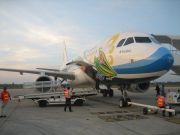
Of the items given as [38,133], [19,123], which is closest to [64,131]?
[38,133]

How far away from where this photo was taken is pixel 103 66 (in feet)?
47.9

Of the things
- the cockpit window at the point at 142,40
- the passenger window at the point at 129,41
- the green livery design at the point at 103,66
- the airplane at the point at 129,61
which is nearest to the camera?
the airplane at the point at 129,61

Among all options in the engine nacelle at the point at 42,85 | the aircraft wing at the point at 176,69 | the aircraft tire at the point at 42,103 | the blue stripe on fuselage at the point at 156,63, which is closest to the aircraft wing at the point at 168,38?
the aircraft wing at the point at 176,69

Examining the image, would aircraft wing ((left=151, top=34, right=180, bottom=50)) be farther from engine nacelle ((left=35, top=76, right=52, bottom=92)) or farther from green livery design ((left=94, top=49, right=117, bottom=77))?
engine nacelle ((left=35, top=76, right=52, bottom=92))

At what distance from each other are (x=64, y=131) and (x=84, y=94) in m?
8.41

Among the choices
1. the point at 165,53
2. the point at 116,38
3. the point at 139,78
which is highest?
the point at 116,38

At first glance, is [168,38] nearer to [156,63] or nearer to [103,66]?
[103,66]

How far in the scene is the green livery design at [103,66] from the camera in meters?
13.7

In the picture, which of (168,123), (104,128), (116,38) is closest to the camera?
(104,128)

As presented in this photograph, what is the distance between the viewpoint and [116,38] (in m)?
14.2

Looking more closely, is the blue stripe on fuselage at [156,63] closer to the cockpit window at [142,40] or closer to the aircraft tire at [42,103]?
the cockpit window at [142,40]

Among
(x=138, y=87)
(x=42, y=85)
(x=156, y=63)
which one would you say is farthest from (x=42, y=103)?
(x=156, y=63)

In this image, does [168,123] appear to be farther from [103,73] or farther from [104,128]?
[103,73]

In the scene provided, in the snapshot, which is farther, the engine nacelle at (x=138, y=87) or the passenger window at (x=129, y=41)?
the engine nacelle at (x=138, y=87)
